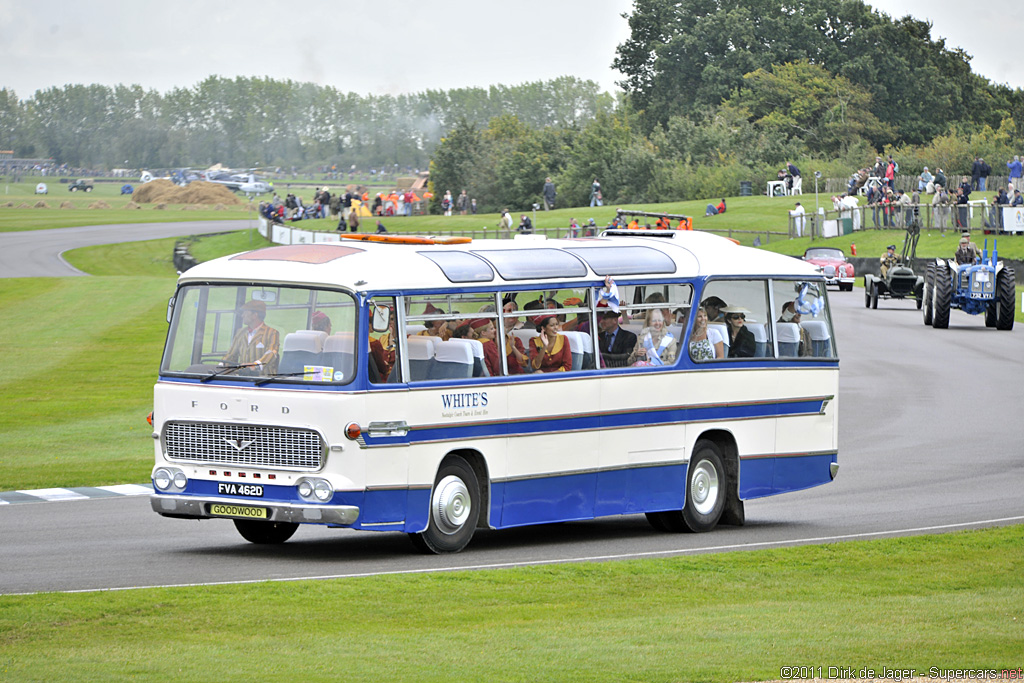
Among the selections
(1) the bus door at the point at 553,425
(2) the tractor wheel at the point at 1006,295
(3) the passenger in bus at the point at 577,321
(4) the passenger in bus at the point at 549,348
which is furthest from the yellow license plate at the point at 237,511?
(2) the tractor wheel at the point at 1006,295

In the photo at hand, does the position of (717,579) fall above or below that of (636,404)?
below

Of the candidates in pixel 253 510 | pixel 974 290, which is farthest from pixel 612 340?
pixel 974 290

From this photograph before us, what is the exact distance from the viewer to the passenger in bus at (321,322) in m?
12.9

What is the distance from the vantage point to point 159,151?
7776 inches

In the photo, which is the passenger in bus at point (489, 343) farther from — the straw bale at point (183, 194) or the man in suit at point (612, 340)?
the straw bale at point (183, 194)

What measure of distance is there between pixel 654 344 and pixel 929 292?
28981mm

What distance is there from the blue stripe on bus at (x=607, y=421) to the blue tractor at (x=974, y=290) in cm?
2577

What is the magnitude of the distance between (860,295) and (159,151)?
155 meters

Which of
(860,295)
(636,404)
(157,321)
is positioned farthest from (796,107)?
(636,404)

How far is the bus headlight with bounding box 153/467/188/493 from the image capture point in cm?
1305

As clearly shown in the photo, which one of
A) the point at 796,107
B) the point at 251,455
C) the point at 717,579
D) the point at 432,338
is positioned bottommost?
the point at 717,579

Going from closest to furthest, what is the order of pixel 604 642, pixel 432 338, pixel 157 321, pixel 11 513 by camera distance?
pixel 604 642 < pixel 432 338 < pixel 11 513 < pixel 157 321

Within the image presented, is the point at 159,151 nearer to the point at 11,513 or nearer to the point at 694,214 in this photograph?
the point at 694,214

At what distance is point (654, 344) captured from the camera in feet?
50.0
